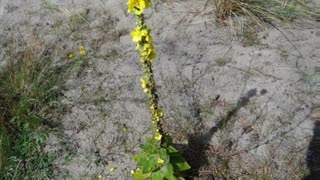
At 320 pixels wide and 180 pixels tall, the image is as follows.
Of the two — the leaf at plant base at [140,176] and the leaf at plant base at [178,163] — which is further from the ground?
the leaf at plant base at [178,163]

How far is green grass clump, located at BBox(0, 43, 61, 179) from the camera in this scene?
2699 mm

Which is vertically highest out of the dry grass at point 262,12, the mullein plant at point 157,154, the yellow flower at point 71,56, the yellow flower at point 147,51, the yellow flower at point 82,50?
the yellow flower at point 147,51

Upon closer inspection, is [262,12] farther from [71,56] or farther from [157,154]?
[157,154]

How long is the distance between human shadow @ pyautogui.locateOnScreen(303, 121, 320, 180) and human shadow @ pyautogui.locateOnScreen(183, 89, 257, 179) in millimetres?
477

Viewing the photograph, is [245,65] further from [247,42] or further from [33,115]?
[33,115]

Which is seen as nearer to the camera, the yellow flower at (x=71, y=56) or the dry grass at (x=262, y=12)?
the yellow flower at (x=71, y=56)

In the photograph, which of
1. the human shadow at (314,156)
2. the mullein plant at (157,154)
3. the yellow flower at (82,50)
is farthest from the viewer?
the yellow flower at (82,50)

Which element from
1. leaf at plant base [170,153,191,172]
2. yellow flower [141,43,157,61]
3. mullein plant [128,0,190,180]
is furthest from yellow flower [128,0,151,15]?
leaf at plant base [170,153,191,172]

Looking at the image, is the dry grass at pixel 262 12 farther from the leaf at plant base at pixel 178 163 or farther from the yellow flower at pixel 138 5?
the yellow flower at pixel 138 5

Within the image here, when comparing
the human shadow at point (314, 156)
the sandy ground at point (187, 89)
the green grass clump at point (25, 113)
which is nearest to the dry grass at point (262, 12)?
the sandy ground at point (187, 89)

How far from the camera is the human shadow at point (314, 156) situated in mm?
2488

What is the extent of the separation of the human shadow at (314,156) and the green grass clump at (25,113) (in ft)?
5.16

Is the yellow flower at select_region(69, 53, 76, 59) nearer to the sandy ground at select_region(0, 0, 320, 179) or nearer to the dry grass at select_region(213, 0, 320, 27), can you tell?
the sandy ground at select_region(0, 0, 320, 179)

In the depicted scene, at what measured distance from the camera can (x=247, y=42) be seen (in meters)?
3.27
